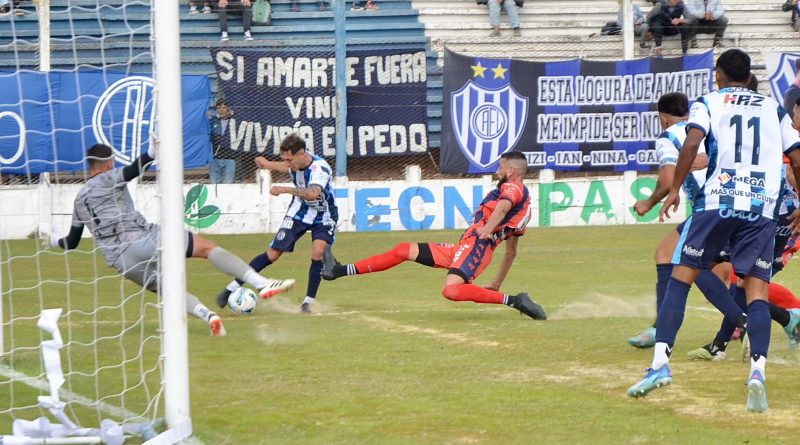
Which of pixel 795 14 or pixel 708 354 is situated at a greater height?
pixel 795 14

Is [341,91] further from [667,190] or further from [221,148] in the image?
[667,190]

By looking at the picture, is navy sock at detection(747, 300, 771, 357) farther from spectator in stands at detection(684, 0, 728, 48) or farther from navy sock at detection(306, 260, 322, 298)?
Answer: spectator in stands at detection(684, 0, 728, 48)

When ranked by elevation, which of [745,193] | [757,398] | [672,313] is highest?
[745,193]

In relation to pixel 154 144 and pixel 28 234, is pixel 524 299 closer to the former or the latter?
pixel 154 144

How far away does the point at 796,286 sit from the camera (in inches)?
536

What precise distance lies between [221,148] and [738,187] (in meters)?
15.4

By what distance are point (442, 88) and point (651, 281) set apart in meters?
9.90

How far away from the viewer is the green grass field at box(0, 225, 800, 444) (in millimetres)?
6449

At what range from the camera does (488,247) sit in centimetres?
1102

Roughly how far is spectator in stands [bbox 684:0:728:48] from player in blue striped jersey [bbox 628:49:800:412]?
18791mm

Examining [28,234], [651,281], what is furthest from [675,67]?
[28,234]

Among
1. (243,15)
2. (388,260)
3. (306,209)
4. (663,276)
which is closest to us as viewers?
(663,276)

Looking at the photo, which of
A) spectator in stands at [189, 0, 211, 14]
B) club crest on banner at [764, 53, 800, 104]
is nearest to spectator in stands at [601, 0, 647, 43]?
club crest on banner at [764, 53, 800, 104]

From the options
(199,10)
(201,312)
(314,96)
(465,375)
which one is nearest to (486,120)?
(314,96)
